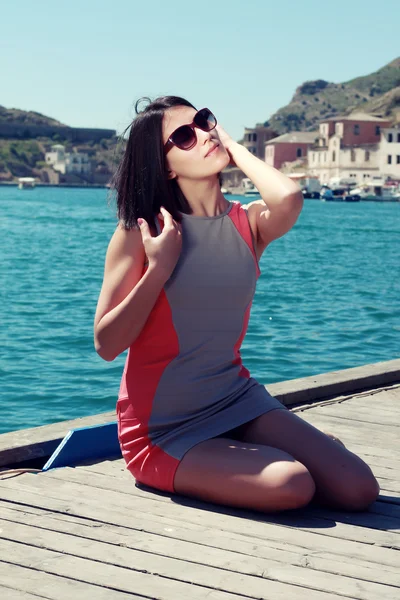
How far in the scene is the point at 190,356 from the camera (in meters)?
3.21

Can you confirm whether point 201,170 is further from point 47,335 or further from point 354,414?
point 47,335

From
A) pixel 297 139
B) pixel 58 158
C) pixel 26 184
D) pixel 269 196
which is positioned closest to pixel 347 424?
pixel 269 196

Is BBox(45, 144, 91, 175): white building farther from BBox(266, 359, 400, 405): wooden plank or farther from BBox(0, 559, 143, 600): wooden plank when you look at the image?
BBox(0, 559, 143, 600): wooden plank

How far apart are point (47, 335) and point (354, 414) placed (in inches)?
399

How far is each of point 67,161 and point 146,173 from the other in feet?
516

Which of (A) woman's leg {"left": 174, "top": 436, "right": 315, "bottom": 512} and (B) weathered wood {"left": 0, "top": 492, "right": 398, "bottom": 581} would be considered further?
(A) woman's leg {"left": 174, "top": 436, "right": 315, "bottom": 512}

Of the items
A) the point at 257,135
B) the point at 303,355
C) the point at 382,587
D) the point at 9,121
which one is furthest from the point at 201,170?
the point at 9,121

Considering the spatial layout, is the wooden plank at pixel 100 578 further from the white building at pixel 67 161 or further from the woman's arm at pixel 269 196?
the white building at pixel 67 161

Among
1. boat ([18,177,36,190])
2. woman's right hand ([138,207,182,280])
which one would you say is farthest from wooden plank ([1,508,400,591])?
boat ([18,177,36,190])

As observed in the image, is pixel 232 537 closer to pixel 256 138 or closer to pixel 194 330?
pixel 194 330

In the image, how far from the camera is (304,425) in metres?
3.31

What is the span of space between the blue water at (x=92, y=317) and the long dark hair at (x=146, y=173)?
574 centimetres

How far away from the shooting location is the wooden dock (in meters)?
2.49

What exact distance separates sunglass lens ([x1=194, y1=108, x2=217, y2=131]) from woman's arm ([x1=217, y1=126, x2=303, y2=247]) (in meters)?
0.18
